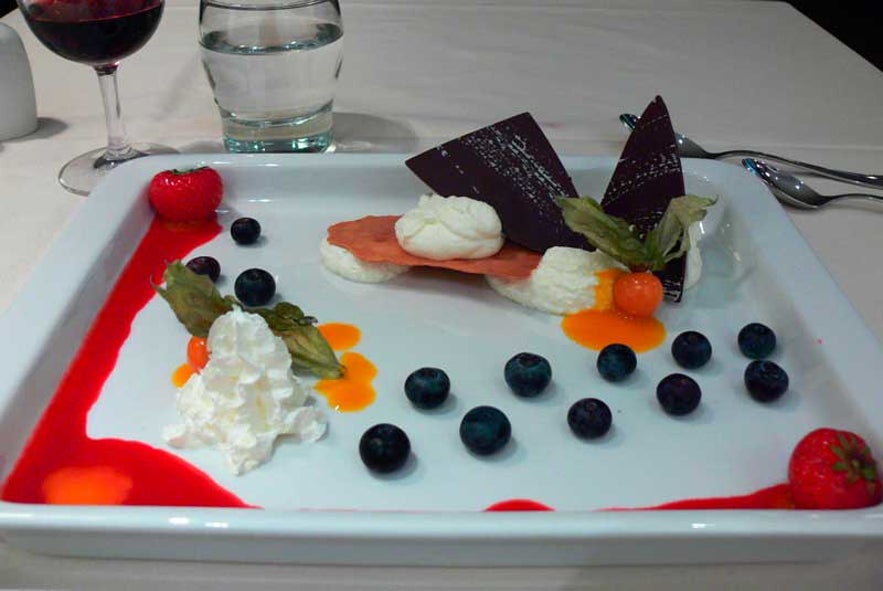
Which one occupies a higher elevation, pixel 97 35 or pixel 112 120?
pixel 97 35

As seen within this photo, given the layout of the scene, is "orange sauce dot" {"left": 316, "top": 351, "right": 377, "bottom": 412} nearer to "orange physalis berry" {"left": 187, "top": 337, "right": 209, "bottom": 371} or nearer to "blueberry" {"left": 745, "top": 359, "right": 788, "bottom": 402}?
"orange physalis berry" {"left": 187, "top": 337, "right": 209, "bottom": 371}

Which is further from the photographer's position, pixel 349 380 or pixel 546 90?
pixel 546 90

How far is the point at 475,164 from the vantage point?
44.5 inches

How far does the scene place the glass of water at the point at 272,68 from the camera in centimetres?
129

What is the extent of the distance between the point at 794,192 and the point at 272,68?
0.79 meters

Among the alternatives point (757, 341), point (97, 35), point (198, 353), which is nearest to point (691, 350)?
point (757, 341)

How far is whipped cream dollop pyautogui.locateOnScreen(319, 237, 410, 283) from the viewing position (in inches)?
41.8

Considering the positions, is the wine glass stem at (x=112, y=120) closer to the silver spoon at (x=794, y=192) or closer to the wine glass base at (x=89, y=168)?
the wine glass base at (x=89, y=168)

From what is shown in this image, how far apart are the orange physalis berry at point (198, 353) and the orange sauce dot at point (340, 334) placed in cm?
13

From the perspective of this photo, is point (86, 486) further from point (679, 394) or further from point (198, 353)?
point (679, 394)

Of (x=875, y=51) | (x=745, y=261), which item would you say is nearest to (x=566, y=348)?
(x=745, y=261)

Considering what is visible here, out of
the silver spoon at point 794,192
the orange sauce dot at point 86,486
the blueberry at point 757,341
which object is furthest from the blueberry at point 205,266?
the silver spoon at point 794,192

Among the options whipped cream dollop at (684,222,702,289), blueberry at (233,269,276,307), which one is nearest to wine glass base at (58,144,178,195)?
blueberry at (233,269,276,307)

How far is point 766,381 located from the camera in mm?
851
